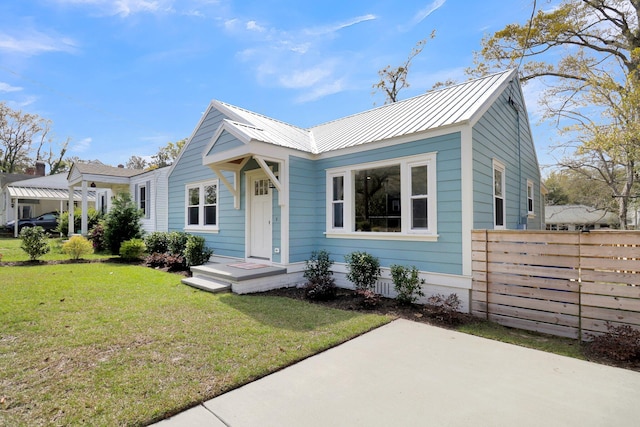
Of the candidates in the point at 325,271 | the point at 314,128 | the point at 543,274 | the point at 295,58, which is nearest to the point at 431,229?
the point at 543,274

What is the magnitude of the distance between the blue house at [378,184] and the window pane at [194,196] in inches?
15.4

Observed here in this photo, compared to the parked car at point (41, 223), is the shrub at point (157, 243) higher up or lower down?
lower down

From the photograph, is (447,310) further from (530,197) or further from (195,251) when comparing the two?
(530,197)

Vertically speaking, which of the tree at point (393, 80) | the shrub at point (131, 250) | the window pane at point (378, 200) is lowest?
the shrub at point (131, 250)

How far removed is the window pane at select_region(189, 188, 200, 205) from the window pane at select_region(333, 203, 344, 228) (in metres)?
5.63

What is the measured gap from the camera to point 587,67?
1313 cm

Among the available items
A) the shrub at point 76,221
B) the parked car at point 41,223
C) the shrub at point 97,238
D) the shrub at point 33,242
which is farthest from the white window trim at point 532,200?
the parked car at point 41,223

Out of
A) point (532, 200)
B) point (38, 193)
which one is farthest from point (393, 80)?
point (38, 193)

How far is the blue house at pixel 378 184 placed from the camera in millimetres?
5766

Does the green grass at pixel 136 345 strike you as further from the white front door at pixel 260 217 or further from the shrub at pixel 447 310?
the white front door at pixel 260 217

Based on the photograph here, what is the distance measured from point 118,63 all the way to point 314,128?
959 centimetres

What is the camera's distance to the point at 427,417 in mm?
2516

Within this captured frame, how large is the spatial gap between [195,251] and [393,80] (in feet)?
63.3

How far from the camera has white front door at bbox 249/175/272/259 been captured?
8.29 meters
